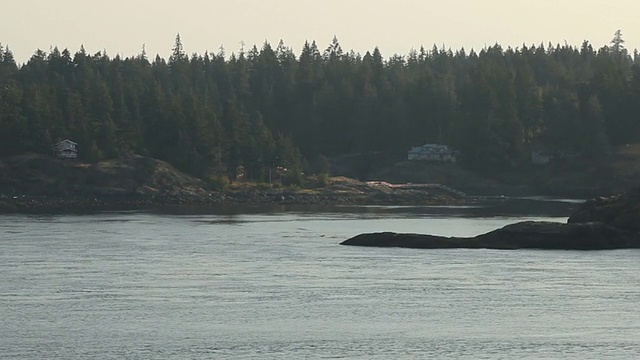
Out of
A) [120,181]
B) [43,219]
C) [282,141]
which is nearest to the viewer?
[43,219]

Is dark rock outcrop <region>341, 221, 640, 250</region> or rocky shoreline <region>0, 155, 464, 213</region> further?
rocky shoreline <region>0, 155, 464, 213</region>

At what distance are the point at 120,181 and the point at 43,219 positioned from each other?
129 ft

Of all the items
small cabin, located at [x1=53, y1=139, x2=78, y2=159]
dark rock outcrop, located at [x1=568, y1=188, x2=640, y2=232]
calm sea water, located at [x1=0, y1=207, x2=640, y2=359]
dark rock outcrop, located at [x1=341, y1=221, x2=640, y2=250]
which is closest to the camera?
calm sea water, located at [x1=0, y1=207, x2=640, y2=359]

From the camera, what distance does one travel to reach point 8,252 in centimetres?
8869

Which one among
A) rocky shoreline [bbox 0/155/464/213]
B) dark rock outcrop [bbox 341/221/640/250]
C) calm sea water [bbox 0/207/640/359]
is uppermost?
rocky shoreline [bbox 0/155/464/213]

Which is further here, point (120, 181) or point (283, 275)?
point (120, 181)

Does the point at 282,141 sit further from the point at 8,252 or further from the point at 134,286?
the point at 134,286

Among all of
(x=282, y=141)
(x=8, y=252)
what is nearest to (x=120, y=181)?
(x=282, y=141)

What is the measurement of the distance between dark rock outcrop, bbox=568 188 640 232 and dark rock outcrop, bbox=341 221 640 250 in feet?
3.76

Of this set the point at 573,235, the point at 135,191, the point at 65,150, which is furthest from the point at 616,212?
the point at 65,150

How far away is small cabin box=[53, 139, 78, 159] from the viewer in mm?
171375

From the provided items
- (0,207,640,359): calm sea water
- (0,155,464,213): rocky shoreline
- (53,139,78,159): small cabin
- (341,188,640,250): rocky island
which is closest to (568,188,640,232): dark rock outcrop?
(341,188,640,250): rocky island

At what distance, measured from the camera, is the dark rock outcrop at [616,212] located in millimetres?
88956

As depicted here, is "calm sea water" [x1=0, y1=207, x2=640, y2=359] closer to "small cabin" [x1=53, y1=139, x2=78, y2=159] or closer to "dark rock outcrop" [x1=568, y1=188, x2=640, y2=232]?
"dark rock outcrop" [x1=568, y1=188, x2=640, y2=232]
